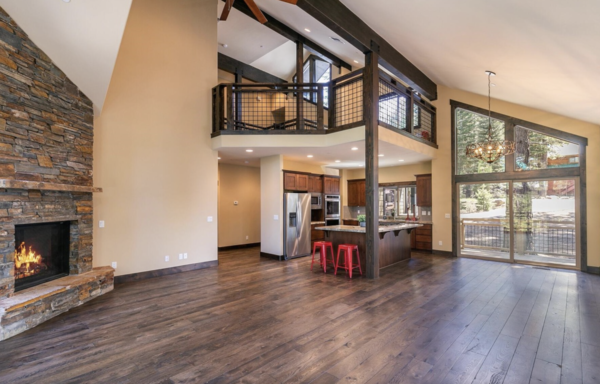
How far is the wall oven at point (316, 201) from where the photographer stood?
8.12m

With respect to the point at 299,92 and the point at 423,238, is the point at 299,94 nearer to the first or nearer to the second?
the point at 299,92

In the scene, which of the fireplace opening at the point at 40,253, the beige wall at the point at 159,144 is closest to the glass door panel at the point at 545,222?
the beige wall at the point at 159,144

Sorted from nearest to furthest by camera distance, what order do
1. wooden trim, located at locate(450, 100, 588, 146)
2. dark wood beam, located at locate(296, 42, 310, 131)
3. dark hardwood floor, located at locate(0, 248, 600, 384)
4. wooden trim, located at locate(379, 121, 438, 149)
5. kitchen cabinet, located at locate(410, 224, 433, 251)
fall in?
dark hardwood floor, located at locate(0, 248, 600, 384)
wooden trim, located at locate(379, 121, 438, 149)
wooden trim, located at locate(450, 100, 588, 146)
dark wood beam, located at locate(296, 42, 310, 131)
kitchen cabinet, located at locate(410, 224, 433, 251)

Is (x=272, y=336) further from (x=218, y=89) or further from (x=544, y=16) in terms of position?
(x=218, y=89)

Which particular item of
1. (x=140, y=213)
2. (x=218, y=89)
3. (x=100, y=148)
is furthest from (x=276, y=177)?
(x=100, y=148)

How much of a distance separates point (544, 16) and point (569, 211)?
5146 millimetres

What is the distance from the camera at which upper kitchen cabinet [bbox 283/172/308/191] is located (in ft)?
24.0

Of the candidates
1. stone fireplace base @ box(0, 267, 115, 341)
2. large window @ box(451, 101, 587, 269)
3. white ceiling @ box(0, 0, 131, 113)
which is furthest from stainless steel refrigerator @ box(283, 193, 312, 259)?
white ceiling @ box(0, 0, 131, 113)

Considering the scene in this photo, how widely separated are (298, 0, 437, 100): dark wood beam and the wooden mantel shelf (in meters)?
4.12

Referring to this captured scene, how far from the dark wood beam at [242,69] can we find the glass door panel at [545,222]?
7.86 m

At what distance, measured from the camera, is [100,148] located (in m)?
4.92

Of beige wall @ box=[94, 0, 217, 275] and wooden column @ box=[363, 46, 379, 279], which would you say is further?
wooden column @ box=[363, 46, 379, 279]

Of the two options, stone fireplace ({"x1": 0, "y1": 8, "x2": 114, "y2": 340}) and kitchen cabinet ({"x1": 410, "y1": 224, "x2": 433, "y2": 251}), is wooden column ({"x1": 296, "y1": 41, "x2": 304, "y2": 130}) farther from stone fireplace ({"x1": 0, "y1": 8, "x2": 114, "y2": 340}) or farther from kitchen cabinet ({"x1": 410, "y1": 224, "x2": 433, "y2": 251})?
kitchen cabinet ({"x1": 410, "y1": 224, "x2": 433, "y2": 251})

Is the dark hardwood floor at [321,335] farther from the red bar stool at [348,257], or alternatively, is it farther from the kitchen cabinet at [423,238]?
the kitchen cabinet at [423,238]
